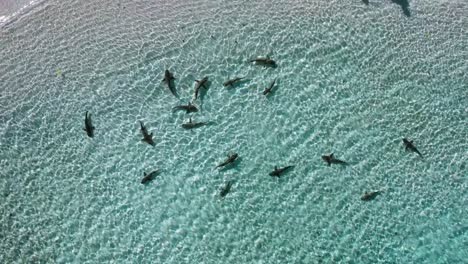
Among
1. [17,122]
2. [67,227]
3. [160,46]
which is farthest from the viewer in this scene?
[160,46]

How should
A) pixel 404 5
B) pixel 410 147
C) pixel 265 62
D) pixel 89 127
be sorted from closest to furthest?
pixel 89 127, pixel 410 147, pixel 265 62, pixel 404 5

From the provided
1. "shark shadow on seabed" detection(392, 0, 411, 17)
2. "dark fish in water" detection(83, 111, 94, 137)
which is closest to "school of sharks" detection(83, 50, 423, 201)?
"dark fish in water" detection(83, 111, 94, 137)

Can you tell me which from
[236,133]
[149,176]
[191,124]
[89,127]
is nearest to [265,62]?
[236,133]

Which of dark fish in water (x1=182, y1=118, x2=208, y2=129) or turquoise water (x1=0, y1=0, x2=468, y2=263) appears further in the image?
dark fish in water (x1=182, y1=118, x2=208, y2=129)

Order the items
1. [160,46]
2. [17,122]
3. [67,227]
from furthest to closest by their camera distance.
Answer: [160,46], [17,122], [67,227]

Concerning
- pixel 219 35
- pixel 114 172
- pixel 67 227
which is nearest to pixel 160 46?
pixel 219 35

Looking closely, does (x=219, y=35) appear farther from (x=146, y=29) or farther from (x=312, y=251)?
(x=312, y=251)

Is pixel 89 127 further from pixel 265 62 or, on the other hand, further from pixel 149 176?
pixel 265 62

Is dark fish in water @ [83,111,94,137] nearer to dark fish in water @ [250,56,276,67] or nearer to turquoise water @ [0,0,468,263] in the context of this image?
turquoise water @ [0,0,468,263]
